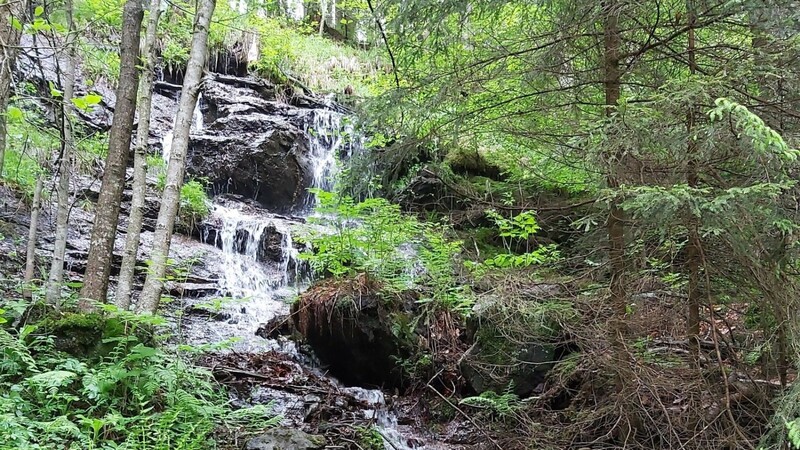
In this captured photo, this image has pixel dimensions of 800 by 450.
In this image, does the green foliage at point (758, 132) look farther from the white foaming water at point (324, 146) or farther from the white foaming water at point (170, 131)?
the white foaming water at point (170, 131)

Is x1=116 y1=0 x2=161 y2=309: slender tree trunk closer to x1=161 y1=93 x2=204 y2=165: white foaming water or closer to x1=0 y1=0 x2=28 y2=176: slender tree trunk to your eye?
x1=0 y1=0 x2=28 y2=176: slender tree trunk

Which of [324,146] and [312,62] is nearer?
[324,146]

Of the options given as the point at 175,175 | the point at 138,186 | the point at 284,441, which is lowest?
the point at 284,441

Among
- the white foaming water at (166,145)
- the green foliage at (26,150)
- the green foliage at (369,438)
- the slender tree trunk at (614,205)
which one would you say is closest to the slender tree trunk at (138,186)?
the green foliage at (26,150)

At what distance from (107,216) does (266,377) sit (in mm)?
2832

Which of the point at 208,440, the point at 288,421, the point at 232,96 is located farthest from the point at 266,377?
the point at 232,96

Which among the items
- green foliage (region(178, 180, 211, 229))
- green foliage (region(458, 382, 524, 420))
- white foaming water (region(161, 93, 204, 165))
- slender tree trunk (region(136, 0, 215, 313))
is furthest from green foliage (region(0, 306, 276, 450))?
white foaming water (region(161, 93, 204, 165))

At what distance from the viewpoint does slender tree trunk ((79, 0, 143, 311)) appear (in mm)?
5492

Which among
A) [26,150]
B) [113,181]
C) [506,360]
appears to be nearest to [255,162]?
[26,150]

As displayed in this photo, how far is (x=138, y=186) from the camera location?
19.5ft

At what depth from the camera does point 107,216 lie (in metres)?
5.54

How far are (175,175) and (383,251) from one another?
312 centimetres

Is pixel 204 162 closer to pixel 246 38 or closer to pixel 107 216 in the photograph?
pixel 246 38

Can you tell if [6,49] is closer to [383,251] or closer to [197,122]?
[383,251]
